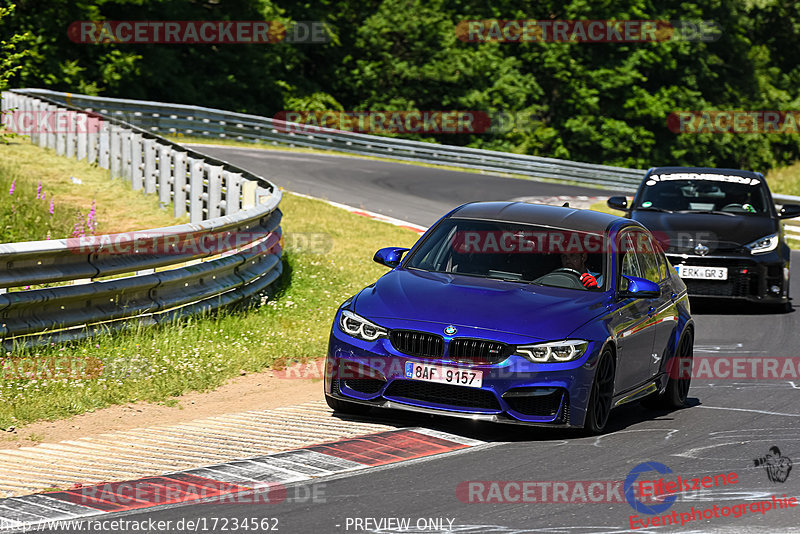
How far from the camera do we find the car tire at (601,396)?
26.4 ft

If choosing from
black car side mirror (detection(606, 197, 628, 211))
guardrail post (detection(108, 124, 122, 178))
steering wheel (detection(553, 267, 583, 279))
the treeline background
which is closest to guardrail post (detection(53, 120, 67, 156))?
guardrail post (detection(108, 124, 122, 178))

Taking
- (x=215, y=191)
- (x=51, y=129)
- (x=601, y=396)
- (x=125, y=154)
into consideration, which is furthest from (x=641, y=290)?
(x=51, y=129)

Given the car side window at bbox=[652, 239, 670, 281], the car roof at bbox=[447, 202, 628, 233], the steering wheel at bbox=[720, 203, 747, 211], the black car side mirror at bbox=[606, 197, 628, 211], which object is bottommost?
the black car side mirror at bbox=[606, 197, 628, 211]

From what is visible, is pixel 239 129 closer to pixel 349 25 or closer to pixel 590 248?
pixel 349 25

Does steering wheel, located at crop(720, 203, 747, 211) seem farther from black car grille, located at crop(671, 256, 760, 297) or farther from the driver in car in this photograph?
the driver in car

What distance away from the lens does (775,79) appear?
2653 inches

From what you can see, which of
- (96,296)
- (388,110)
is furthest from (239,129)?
(96,296)

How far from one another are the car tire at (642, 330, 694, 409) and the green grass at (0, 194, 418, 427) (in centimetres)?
337

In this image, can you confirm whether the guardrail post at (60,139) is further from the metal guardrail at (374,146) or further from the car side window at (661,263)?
the car side window at (661,263)

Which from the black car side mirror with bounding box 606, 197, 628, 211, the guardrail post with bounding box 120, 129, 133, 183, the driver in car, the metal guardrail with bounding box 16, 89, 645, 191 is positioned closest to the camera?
the driver in car

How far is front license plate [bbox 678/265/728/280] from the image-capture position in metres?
15.1

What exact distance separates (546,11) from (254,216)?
46910 millimetres

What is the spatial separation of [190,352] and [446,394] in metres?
3.26

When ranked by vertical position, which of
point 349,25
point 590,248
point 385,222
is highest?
point 349,25
